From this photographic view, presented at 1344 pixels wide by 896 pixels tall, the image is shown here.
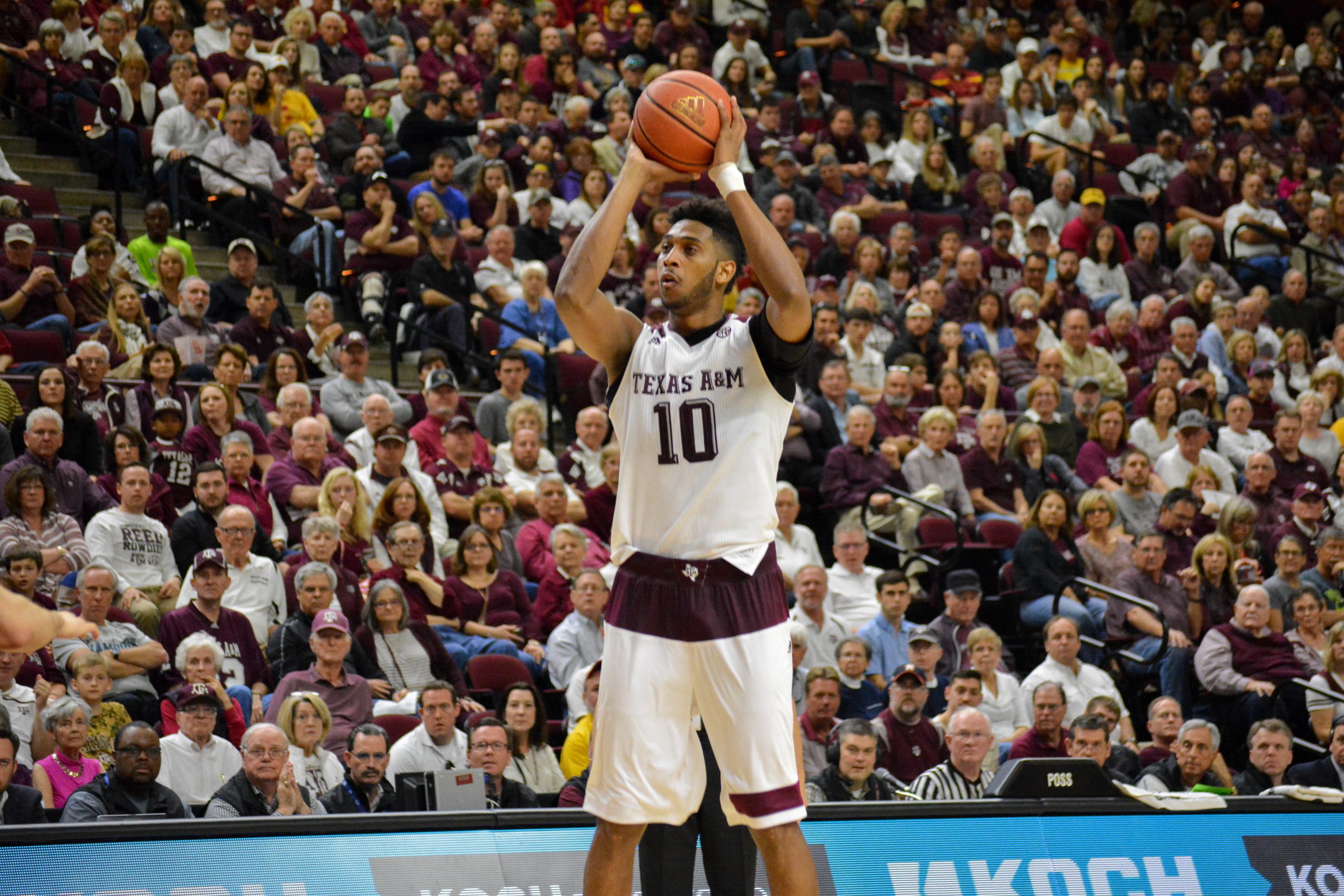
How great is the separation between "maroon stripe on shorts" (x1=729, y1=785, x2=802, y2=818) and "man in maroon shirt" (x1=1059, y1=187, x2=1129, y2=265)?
11408mm

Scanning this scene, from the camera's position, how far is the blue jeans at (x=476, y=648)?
8.95 meters

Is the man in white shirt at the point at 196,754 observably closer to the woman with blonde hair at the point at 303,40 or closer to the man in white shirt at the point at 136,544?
the man in white shirt at the point at 136,544

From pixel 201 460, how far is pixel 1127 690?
19.0ft

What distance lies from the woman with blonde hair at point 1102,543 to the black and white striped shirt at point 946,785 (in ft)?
11.2

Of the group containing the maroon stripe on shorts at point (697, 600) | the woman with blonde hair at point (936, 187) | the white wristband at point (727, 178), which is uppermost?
the woman with blonde hair at point (936, 187)

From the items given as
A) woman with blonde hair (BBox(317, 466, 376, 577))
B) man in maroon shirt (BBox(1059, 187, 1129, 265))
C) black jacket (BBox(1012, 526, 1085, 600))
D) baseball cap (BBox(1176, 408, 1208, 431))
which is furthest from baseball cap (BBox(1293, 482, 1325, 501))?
woman with blonde hair (BBox(317, 466, 376, 577))

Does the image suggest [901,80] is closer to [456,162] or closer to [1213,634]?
[456,162]

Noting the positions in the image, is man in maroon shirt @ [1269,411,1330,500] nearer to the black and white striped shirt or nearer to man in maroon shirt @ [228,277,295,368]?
the black and white striped shirt

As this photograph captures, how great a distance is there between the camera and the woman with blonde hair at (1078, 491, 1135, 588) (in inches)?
425

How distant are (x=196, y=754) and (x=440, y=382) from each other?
362 centimetres

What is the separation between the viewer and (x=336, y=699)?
26.4ft

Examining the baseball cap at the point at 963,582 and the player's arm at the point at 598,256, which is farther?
the baseball cap at the point at 963,582

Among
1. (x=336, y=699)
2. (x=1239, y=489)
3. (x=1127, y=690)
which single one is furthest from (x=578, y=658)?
(x=1239, y=489)

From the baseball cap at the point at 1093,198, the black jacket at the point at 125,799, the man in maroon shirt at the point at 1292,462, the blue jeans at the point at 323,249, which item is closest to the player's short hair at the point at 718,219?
the black jacket at the point at 125,799
